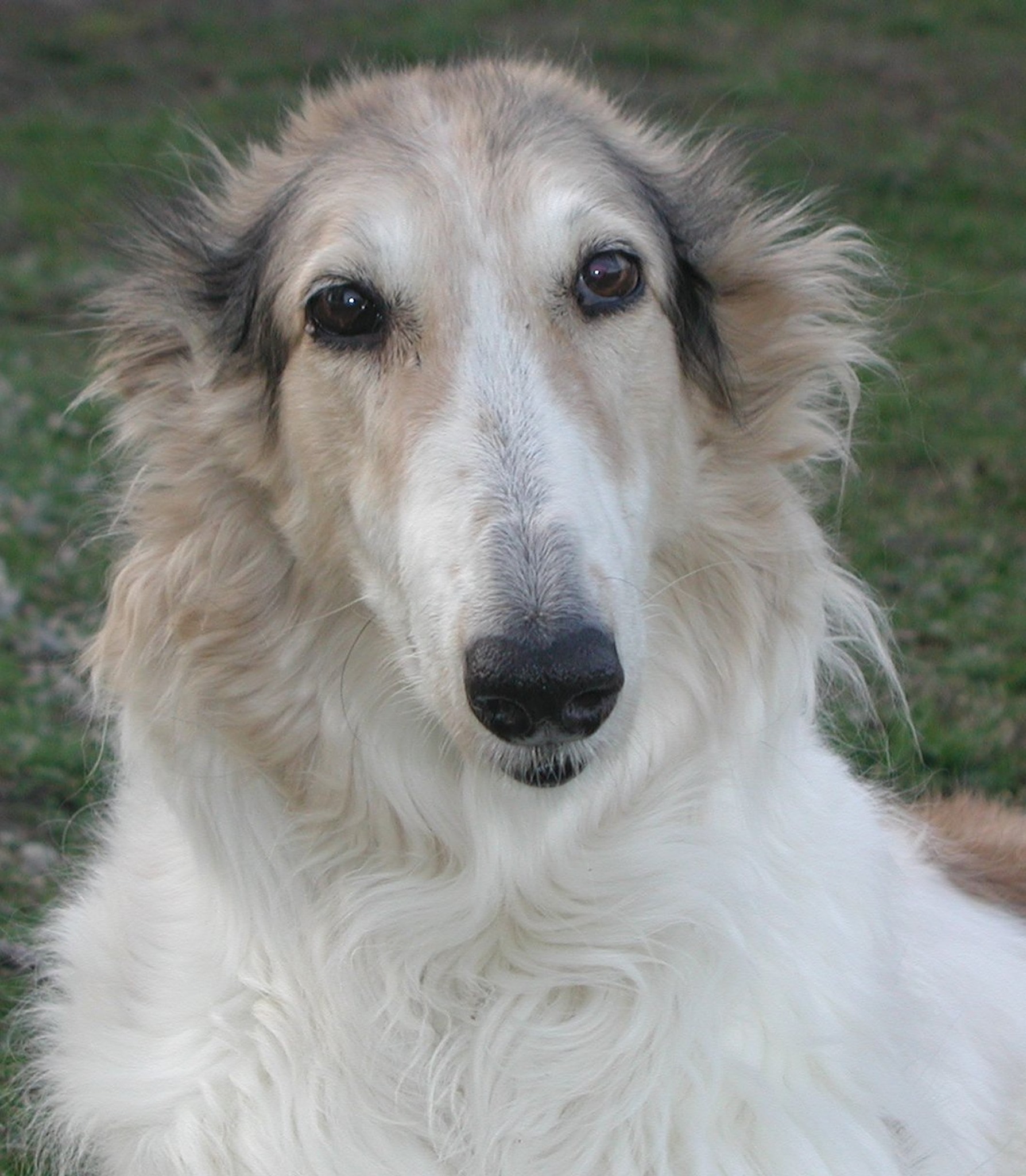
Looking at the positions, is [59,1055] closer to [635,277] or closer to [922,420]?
[635,277]

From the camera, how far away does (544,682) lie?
250 cm

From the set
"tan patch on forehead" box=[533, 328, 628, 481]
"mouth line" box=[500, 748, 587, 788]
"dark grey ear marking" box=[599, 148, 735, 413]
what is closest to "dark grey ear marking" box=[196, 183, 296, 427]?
"tan patch on forehead" box=[533, 328, 628, 481]

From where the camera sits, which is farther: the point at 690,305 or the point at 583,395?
the point at 690,305

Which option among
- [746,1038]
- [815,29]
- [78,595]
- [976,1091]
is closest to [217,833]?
[746,1038]

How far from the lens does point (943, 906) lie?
362 cm

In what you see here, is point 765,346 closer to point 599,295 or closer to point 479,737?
point 599,295

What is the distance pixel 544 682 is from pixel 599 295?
88 centimetres

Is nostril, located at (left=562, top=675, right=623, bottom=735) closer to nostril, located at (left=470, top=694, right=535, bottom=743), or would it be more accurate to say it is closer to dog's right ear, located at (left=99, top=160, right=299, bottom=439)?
nostril, located at (left=470, top=694, right=535, bottom=743)

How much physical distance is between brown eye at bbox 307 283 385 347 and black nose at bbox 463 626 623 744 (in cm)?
75

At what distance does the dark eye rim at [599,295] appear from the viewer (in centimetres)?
303

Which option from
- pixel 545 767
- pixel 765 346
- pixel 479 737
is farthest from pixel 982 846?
pixel 479 737

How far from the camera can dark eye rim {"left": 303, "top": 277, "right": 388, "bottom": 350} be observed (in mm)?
3018

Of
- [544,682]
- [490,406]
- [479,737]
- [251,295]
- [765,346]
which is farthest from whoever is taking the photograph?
[765,346]

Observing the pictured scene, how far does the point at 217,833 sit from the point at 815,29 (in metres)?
13.0
